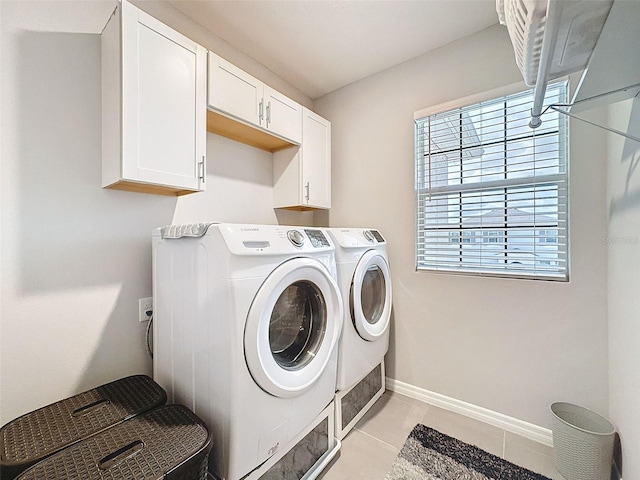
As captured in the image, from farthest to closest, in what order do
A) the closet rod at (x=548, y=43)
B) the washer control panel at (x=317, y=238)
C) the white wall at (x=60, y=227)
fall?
1. the washer control panel at (x=317, y=238)
2. the white wall at (x=60, y=227)
3. the closet rod at (x=548, y=43)

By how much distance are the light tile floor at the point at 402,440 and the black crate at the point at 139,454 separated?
80 centimetres

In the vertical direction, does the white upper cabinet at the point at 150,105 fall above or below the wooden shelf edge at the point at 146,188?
above

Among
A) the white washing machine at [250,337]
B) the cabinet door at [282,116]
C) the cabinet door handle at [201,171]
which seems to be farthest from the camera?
the cabinet door at [282,116]

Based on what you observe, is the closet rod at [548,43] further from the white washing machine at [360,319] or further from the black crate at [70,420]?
the black crate at [70,420]

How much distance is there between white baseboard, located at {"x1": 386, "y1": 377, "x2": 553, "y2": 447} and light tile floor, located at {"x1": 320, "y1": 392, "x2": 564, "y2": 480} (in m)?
0.03

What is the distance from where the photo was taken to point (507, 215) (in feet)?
5.66

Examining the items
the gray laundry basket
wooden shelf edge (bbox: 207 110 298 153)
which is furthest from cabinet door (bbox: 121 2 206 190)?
the gray laundry basket

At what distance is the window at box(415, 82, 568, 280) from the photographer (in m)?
1.59

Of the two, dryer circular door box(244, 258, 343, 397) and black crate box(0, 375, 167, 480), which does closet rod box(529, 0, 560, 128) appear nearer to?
dryer circular door box(244, 258, 343, 397)

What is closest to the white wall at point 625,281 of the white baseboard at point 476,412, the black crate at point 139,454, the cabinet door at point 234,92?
the white baseboard at point 476,412

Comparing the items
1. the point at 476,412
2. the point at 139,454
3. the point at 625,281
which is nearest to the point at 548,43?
the point at 625,281

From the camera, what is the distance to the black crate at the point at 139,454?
787mm

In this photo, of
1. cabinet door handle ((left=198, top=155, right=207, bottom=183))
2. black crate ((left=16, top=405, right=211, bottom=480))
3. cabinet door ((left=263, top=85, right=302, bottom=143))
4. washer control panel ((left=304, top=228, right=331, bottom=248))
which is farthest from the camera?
cabinet door ((left=263, top=85, right=302, bottom=143))

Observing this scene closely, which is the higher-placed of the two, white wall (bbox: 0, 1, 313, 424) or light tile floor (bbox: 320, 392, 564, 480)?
white wall (bbox: 0, 1, 313, 424)
